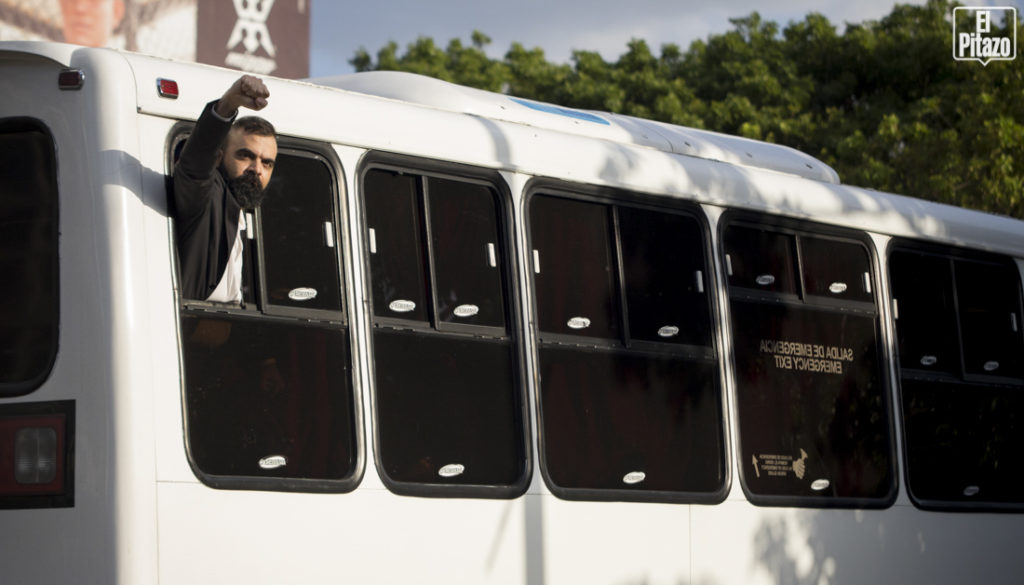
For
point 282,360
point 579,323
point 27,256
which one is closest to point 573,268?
point 579,323

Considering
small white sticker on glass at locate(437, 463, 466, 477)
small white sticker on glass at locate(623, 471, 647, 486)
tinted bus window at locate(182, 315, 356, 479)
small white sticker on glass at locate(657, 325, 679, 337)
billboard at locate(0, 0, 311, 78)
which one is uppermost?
billboard at locate(0, 0, 311, 78)

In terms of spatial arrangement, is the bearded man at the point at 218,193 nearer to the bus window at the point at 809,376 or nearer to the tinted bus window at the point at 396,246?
the tinted bus window at the point at 396,246

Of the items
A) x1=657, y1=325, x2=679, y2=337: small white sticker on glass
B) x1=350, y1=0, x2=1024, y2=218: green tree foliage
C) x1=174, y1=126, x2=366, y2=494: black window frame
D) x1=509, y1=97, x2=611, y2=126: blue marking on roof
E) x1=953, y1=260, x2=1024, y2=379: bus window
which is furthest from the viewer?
x1=350, y1=0, x2=1024, y2=218: green tree foliage

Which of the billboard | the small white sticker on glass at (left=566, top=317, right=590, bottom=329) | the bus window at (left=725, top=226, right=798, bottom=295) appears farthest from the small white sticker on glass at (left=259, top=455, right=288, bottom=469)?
the billboard

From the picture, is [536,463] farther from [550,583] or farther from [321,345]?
[321,345]

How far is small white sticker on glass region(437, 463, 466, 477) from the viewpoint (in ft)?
18.9

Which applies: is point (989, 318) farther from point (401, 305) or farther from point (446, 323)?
point (401, 305)

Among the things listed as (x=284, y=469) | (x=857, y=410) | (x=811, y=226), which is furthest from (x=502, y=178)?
(x=857, y=410)

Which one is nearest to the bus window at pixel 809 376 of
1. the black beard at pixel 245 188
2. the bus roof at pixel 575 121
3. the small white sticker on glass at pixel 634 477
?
the bus roof at pixel 575 121

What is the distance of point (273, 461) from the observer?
5180 mm

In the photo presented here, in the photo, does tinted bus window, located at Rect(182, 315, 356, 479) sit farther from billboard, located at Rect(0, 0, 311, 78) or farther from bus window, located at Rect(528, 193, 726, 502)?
billboard, located at Rect(0, 0, 311, 78)

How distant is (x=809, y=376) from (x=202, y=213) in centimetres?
379

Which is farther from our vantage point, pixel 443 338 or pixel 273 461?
pixel 443 338

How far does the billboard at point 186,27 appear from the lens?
13703mm
